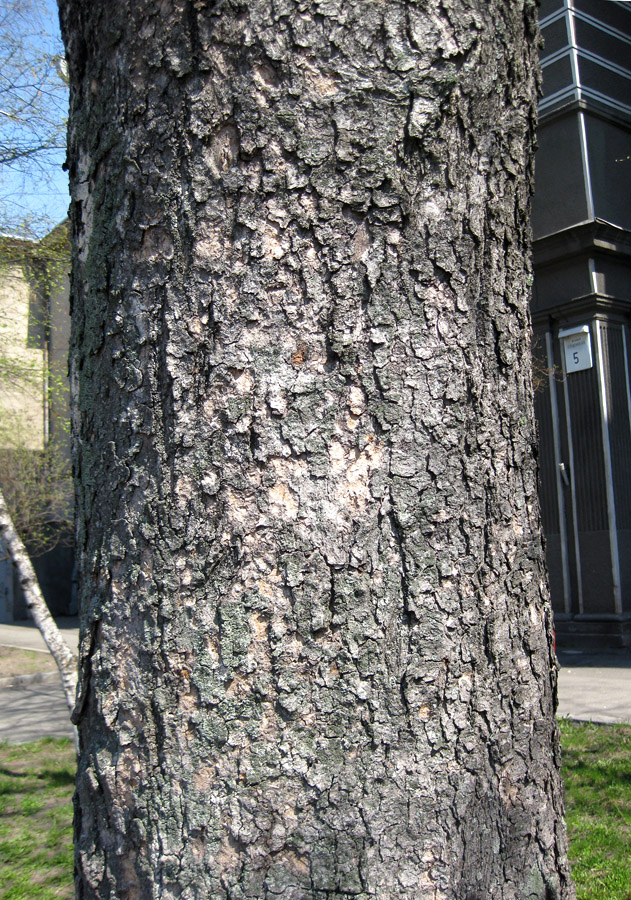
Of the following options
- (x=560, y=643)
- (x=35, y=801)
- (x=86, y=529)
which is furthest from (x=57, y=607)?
(x=86, y=529)

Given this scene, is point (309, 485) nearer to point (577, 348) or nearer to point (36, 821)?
point (36, 821)

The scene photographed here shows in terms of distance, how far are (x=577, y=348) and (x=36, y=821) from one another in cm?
868

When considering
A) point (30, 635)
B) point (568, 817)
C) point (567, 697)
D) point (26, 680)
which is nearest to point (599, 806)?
point (568, 817)

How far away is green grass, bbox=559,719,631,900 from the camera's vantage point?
3.62m

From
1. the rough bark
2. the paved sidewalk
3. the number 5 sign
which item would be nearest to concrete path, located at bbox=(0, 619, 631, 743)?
the paved sidewalk

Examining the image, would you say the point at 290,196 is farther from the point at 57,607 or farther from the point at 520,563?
the point at 57,607

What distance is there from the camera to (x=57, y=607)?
22.3m

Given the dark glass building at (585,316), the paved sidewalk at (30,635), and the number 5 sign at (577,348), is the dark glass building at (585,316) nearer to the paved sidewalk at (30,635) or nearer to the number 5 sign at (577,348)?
the number 5 sign at (577,348)

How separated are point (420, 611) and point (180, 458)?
18.1 inches

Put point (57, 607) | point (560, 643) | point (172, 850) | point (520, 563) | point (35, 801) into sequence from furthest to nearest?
point (57, 607) < point (560, 643) < point (35, 801) < point (520, 563) < point (172, 850)

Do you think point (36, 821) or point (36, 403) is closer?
point (36, 821)

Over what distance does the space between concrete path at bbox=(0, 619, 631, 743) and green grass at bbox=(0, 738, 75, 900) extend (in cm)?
90

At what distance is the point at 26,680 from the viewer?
1172 cm

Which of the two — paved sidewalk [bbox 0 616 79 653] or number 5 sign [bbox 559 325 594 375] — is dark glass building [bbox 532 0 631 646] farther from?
paved sidewalk [bbox 0 616 79 653]
